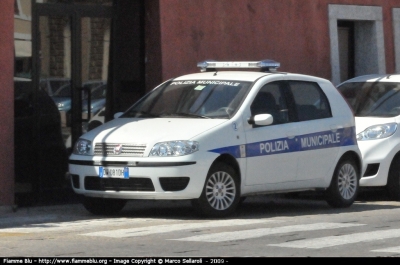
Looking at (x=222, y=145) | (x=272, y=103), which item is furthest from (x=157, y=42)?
(x=222, y=145)

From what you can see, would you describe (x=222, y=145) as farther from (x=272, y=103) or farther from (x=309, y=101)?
(x=309, y=101)

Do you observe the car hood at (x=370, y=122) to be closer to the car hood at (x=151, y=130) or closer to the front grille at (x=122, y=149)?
the car hood at (x=151, y=130)

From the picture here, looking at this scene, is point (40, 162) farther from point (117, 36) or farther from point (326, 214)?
point (326, 214)

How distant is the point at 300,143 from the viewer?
1270cm

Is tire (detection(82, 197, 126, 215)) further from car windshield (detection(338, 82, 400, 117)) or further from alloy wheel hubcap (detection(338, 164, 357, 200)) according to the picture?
car windshield (detection(338, 82, 400, 117))

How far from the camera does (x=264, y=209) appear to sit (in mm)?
13461

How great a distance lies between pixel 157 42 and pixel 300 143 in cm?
383

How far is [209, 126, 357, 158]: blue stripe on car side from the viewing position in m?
12.0

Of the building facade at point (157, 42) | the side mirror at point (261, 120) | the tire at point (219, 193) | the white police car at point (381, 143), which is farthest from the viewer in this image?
the white police car at point (381, 143)

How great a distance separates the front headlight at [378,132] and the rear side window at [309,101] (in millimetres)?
1524

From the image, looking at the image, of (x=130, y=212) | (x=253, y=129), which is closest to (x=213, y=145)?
(x=253, y=129)

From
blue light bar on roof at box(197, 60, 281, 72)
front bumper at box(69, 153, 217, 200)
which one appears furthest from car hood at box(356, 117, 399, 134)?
front bumper at box(69, 153, 217, 200)

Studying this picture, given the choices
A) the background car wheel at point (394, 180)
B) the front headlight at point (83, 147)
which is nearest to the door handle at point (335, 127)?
the background car wheel at point (394, 180)

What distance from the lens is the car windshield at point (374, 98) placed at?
1520 cm
